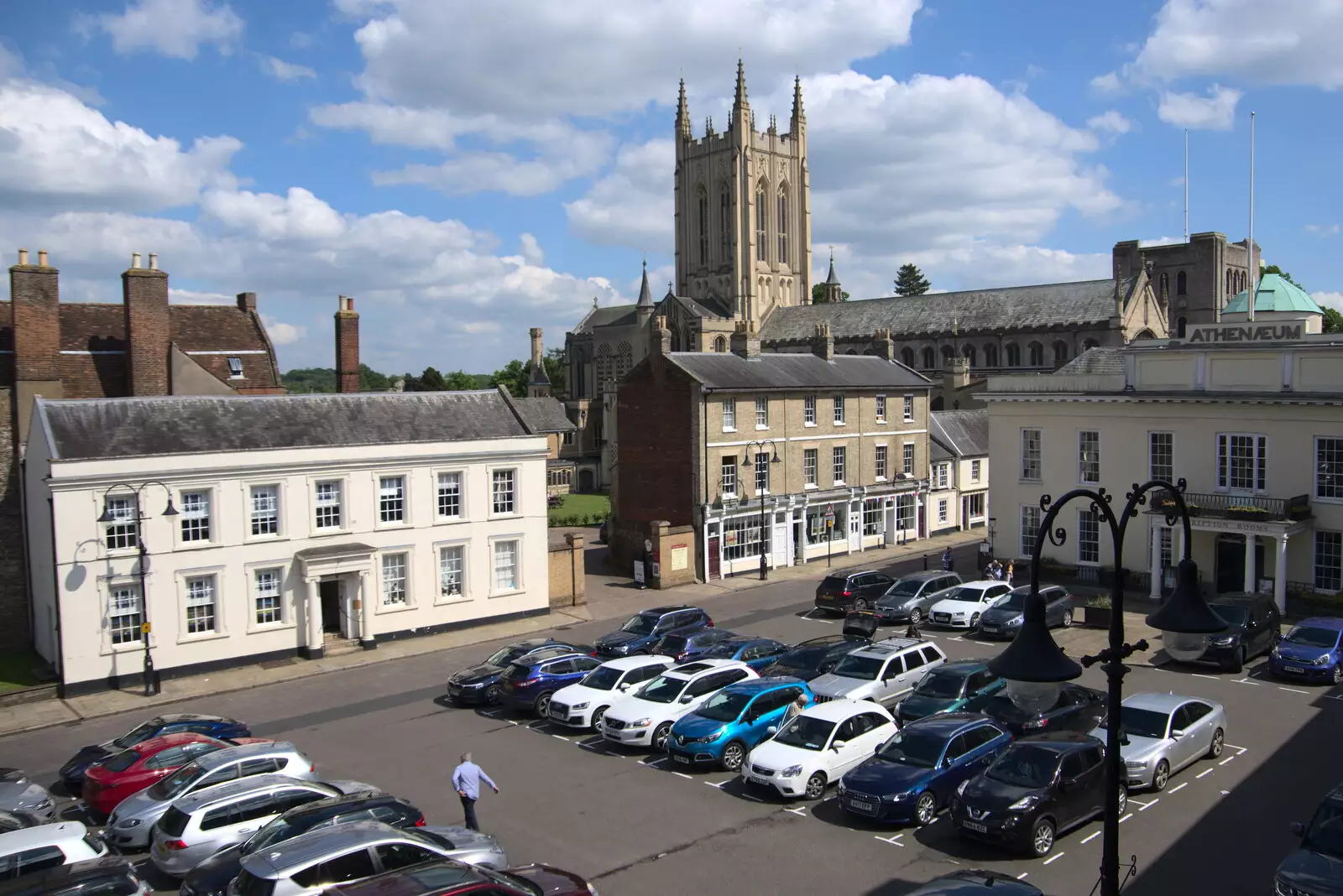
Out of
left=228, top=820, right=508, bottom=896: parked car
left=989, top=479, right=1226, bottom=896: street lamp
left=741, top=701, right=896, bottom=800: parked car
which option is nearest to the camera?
left=989, top=479, right=1226, bottom=896: street lamp

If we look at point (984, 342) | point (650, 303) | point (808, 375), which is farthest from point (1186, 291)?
point (808, 375)

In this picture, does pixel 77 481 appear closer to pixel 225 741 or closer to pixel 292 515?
pixel 292 515

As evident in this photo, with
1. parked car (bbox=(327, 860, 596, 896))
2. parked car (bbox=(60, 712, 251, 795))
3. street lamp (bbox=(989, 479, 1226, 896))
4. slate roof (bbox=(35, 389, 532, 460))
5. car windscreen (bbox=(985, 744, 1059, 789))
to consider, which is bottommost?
parked car (bbox=(60, 712, 251, 795))

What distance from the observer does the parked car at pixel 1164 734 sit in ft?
57.2

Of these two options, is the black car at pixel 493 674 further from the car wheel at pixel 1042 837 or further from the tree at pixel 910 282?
the tree at pixel 910 282

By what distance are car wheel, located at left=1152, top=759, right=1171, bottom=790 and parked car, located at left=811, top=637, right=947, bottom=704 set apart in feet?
19.1

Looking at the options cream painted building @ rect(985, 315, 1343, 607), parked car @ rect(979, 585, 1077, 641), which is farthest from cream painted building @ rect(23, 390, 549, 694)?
cream painted building @ rect(985, 315, 1343, 607)

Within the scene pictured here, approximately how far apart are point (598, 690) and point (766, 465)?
861 inches

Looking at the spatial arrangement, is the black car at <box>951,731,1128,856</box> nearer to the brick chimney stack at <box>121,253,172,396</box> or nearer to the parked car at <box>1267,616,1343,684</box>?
the parked car at <box>1267,616,1343,684</box>

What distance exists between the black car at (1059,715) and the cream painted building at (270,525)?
63.2ft

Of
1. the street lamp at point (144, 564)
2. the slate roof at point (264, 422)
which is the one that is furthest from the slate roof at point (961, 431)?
the street lamp at point (144, 564)

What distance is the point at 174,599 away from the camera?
28.5 meters

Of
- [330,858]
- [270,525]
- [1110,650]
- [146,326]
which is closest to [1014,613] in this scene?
[270,525]

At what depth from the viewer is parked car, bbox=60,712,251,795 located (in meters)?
20.1
